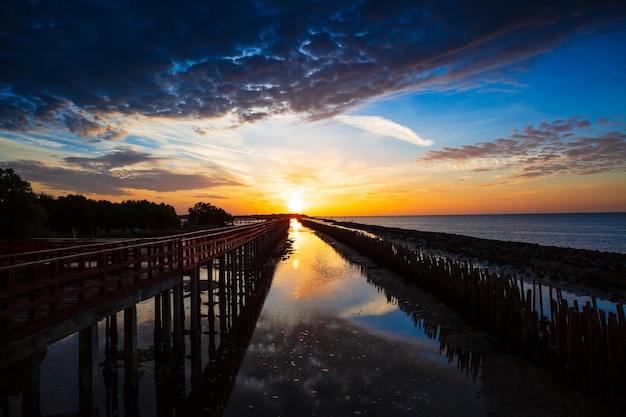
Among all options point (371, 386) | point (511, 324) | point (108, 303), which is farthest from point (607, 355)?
point (108, 303)

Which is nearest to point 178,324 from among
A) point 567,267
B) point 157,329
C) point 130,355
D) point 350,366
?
point 157,329

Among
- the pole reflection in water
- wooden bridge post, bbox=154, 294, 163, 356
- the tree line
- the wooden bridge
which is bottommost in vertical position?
the pole reflection in water

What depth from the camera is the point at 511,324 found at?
463 inches

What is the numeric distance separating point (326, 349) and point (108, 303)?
21.3 feet

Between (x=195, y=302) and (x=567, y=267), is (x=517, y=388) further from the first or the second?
(x=567, y=267)

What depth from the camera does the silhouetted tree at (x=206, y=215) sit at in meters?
78.8

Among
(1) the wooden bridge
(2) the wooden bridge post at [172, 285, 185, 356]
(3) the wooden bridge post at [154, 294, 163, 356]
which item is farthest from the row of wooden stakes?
(3) the wooden bridge post at [154, 294, 163, 356]

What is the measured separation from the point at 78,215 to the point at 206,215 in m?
28.4

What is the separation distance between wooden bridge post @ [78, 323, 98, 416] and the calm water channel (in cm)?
115

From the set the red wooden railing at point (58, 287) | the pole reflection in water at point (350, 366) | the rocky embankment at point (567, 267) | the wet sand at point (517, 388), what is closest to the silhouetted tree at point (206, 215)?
the rocky embankment at point (567, 267)

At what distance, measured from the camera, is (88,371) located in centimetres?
741

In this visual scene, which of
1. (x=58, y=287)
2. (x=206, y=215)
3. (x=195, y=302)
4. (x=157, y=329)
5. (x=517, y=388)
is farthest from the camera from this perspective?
(x=206, y=215)

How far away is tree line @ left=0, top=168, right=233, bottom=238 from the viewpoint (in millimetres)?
25422

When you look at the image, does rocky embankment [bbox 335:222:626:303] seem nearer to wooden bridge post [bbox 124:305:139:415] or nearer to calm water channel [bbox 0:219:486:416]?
calm water channel [bbox 0:219:486:416]
